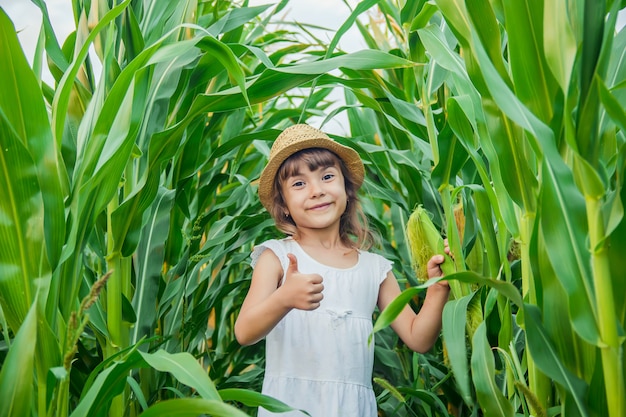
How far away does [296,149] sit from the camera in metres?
1.41

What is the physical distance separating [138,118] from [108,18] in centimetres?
15

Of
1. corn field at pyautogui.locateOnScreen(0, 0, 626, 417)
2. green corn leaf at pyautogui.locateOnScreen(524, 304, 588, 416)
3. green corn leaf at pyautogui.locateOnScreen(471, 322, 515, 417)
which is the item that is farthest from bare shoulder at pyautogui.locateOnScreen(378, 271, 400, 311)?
green corn leaf at pyautogui.locateOnScreen(524, 304, 588, 416)

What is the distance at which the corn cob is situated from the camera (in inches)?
46.3

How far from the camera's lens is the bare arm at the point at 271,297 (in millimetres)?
1096

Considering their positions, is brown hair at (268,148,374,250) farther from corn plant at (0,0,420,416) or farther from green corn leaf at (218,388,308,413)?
green corn leaf at (218,388,308,413)

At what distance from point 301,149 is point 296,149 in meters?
0.01

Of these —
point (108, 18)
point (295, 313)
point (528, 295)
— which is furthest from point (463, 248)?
point (108, 18)

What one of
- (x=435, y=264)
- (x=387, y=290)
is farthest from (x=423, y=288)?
(x=387, y=290)

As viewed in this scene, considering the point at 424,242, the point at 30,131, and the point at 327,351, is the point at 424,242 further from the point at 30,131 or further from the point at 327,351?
the point at 30,131

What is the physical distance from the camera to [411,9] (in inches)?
51.4

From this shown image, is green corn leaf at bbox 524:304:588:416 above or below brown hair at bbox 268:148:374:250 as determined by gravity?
below

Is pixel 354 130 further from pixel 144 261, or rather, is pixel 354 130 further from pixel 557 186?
pixel 557 186

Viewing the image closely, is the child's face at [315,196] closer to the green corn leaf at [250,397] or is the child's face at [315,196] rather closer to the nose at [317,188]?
the nose at [317,188]

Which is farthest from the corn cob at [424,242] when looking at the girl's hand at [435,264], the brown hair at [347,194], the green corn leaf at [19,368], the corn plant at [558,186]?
the green corn leaf at [19,368]
